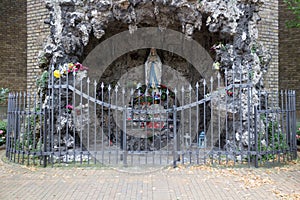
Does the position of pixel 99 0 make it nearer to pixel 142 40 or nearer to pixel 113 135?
pixel 142 40

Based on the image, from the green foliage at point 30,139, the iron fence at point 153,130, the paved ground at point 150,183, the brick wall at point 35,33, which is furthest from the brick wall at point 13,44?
the paved ground at point 150,183

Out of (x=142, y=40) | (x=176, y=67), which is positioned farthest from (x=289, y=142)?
(x=142, y=40)

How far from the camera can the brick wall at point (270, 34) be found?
39.6 feet

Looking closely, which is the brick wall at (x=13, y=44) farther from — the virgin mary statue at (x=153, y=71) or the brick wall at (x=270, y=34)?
the brick wall at (x=270, y=34)

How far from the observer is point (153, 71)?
Answer: 1023 centimetres

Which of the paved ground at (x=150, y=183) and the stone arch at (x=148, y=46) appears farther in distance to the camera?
the stone arch at (x=148, y=46)

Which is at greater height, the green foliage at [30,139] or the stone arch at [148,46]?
the stone arch at [148,46]

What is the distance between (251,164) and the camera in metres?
7.18

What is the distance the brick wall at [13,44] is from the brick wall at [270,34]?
12281mm

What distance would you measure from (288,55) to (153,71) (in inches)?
366

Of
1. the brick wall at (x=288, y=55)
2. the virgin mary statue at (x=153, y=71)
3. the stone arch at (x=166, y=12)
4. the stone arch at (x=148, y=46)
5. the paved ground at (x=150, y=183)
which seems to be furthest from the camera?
the brick wall at (x=288, y=55)

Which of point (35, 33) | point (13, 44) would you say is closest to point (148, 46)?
point (35, 33)

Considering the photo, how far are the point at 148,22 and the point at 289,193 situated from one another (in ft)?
19.7

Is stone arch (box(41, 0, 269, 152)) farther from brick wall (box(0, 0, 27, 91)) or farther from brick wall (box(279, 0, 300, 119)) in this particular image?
brick wall (box(0, 0, 27, 91))
